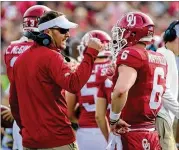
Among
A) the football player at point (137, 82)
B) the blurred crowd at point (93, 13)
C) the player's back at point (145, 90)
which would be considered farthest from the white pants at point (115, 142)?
the blurred crowd at point (93, 13)

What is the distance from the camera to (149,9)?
1767cm

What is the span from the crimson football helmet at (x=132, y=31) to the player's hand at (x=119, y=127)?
2.22 feet

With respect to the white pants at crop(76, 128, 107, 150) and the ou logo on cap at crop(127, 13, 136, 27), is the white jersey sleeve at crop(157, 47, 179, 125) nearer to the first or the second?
the ou logo on cap at crop(127, 13, 136, 27)

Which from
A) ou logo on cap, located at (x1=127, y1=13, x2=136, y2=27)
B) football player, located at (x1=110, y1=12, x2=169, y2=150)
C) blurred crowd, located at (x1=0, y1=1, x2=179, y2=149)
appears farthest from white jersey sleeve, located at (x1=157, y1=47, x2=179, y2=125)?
blurred crowd, located at (x1=0, y1=1, x2=179, y2=149)

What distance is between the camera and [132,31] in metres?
6.17

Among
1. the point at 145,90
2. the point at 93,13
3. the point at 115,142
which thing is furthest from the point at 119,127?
the point at 93,13

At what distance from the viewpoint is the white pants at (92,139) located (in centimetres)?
801

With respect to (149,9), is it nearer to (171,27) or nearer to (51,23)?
(171,27)

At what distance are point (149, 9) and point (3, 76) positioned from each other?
6.09 m

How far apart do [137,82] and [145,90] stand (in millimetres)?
105

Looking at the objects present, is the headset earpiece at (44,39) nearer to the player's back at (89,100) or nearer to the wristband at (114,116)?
the wristband at (114,116)

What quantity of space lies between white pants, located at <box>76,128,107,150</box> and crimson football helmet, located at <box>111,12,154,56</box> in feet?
A: 6.39

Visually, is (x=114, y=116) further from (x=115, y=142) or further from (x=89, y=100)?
(x=89, y=100)

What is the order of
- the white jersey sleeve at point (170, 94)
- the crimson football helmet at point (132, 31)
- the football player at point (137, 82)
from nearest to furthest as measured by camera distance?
the football player at point (137, 82), the crimson football helmet at point (132, 31), the white jersey sleeve at point (170, 94)
